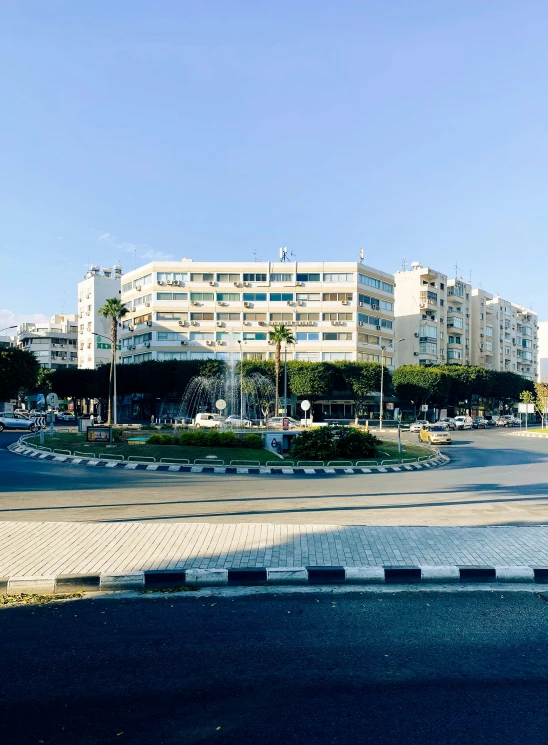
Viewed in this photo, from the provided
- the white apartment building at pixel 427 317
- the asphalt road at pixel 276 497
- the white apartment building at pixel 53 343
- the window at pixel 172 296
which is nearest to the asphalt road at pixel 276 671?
the asphalt road at pixel 276 497

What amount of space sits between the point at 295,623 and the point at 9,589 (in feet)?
11.2

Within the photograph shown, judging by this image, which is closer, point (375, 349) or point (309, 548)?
point (309, 548)

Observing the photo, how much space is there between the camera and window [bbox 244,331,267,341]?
81.8 metres

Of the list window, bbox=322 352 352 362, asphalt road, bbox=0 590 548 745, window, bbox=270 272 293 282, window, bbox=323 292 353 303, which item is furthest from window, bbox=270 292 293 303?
asphalt road, bbox=0 590 548 745

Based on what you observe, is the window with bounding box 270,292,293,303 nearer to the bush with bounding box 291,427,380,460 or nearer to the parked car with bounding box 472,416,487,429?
the parked car with bounding box 472,416,487,429

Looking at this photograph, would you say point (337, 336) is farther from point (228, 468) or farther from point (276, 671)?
point (276, 671)

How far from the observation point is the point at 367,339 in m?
83.9

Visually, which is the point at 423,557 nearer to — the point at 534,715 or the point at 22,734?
the point at 534,715

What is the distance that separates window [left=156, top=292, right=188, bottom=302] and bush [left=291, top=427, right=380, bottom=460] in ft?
203

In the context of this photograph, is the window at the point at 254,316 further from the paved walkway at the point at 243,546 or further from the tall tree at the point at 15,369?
the paved walkway at the point at 243,546

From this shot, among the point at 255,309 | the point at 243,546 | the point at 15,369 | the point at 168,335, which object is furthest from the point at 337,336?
the point at 243,546

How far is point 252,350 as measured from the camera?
3219 inches

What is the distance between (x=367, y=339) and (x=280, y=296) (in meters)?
14.4

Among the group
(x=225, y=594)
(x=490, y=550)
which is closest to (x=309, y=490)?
(x=490, y=550)
